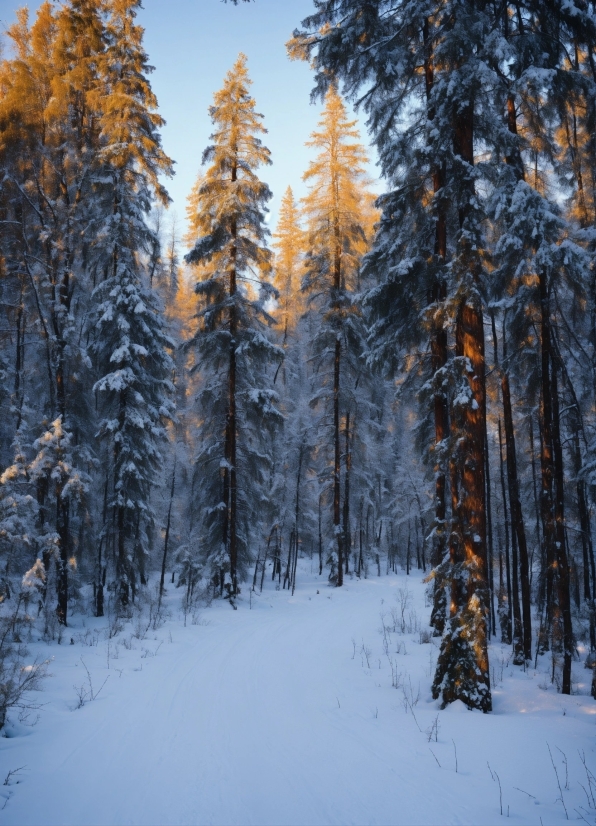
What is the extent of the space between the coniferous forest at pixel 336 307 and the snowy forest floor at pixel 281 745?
31 centimetres

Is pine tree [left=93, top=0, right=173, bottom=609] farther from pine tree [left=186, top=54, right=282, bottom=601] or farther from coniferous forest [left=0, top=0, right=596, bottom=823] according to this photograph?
pine tree [left=186, top=54, right=282, bottom=601]

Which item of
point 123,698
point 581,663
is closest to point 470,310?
point 123,698

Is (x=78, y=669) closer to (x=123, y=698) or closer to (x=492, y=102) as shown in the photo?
(x=123, y=698)

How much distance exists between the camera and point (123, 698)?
6145 millimetres

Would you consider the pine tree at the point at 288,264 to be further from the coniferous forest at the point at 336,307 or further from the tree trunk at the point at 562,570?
the tree trunk at the point at 562,570

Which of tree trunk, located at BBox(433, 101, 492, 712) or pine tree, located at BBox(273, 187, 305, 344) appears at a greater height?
pine tree, located at BBox(273, 187, 305, 344)

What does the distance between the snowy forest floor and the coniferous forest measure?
308 mm

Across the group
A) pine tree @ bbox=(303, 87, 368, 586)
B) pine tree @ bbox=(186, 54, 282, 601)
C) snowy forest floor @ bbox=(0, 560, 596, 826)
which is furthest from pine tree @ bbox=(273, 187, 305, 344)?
snowy forest floor @ bbox=(0, 560, 596, 826)

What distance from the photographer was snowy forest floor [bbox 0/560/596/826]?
375cm

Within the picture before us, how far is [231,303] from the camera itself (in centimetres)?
1647

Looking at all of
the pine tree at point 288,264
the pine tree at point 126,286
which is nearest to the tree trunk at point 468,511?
the pine tree at point 126,286

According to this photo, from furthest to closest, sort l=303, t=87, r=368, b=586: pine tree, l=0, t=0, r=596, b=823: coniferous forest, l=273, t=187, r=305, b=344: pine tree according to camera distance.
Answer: l=273, t=187, r=305, b=344: pine tree, l=303, t=87, r=368, b=586: pine tree, l=0, t=0, r=596, b=823: coniferous forest

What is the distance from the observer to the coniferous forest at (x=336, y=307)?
7.52 m

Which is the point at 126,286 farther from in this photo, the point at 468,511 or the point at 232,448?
the point at 468,511
